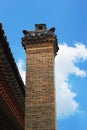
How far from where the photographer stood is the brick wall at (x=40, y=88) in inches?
343

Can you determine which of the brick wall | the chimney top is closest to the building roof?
the brick wall

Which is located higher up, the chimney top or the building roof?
the chimney top

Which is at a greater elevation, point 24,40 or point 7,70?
point 24,40

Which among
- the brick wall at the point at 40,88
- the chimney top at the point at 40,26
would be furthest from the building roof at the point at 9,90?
the chimney top at the point at 40,26

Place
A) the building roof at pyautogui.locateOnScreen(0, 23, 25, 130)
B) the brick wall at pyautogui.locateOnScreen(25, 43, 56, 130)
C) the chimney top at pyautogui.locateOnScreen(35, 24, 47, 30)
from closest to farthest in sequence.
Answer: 1. the brick wall at pyautogui.locateOnScreen(25, 43, 56, 130)
2. the building roof at pyautogui.locateOnScreen(0, 23, 25, 130)
3. the chimney top at pyautogui.locateOnScreen(35, 24, 47, 30)

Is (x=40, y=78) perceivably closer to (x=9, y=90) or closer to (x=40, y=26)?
(x=9, y=90)

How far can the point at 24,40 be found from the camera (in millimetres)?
9953

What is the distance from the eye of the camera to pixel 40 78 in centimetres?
926

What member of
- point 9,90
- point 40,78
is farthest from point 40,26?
point 9,90

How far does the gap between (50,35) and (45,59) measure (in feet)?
2.21

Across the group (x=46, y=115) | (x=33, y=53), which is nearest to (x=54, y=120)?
(x=46, y=115)

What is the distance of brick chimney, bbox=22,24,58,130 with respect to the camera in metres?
8.72

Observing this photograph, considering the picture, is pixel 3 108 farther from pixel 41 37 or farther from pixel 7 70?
pixel 41 37

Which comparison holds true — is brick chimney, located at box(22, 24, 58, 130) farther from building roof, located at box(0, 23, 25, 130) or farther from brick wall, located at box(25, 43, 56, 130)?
building roof, located at box(0, 23, 25, 130)
